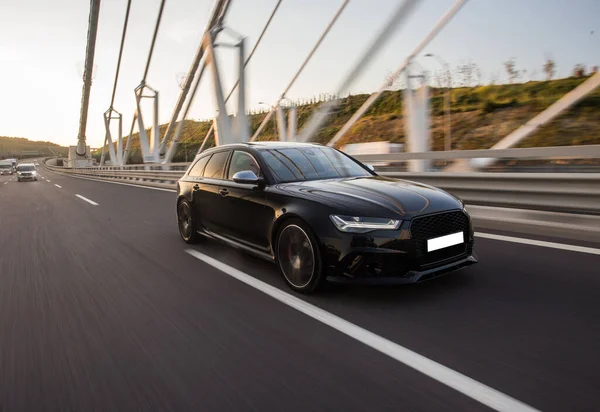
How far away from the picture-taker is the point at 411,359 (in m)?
2.84

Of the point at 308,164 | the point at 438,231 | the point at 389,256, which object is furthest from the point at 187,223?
the point at 438,231

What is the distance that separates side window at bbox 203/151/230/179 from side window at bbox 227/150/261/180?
0.22m

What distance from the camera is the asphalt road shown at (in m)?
2.49

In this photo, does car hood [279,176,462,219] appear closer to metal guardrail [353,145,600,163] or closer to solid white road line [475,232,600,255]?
solid white road line [475,232,600,255]

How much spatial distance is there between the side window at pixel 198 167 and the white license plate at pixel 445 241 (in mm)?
3730

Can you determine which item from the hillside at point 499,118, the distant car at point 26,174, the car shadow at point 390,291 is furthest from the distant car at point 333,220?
the distant car at point 26,174

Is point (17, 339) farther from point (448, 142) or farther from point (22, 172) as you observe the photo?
point (22, 172)

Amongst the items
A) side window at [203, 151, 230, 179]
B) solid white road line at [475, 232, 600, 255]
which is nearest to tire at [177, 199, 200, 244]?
side window at [203, 151, 230, 179]

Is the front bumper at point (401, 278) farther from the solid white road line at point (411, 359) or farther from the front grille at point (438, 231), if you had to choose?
the solid white road line at point (411, 359)

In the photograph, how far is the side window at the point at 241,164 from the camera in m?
5.24

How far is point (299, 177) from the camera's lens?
4914mm

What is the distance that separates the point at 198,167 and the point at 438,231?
3937mm

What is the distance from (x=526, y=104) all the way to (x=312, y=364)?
31.8 m

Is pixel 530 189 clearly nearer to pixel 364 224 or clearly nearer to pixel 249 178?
pixel 364 224
